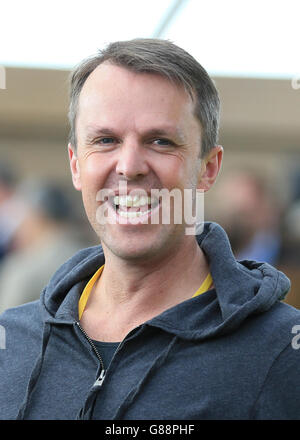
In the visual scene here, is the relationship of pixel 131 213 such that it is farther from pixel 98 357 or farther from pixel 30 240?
pixel 30 240

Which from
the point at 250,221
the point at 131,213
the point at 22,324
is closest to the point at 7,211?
the point at 250,221

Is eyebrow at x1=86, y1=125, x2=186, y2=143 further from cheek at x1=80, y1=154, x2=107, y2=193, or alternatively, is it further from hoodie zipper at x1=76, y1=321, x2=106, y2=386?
hoodie zipper at x1=76, y1=321, x2=106, y2=386

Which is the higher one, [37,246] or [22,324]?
[22,324]

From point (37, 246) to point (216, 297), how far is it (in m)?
2.23

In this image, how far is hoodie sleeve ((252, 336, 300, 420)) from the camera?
5.40 ft

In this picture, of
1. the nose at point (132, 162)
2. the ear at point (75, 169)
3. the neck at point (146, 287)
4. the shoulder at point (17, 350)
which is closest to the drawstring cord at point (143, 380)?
the neck at point (146, 287)

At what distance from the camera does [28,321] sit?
6.65 feet

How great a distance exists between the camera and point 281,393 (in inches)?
65.2

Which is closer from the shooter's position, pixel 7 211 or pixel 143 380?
pixel 143 380

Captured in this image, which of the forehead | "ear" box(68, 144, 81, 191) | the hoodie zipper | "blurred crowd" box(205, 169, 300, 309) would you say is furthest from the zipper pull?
"blurred crowd" box(205, 169, 300, 309)

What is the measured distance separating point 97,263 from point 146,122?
48cm

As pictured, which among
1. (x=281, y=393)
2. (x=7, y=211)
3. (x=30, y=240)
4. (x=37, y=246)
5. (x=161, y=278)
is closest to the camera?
(x=281, y=393)
